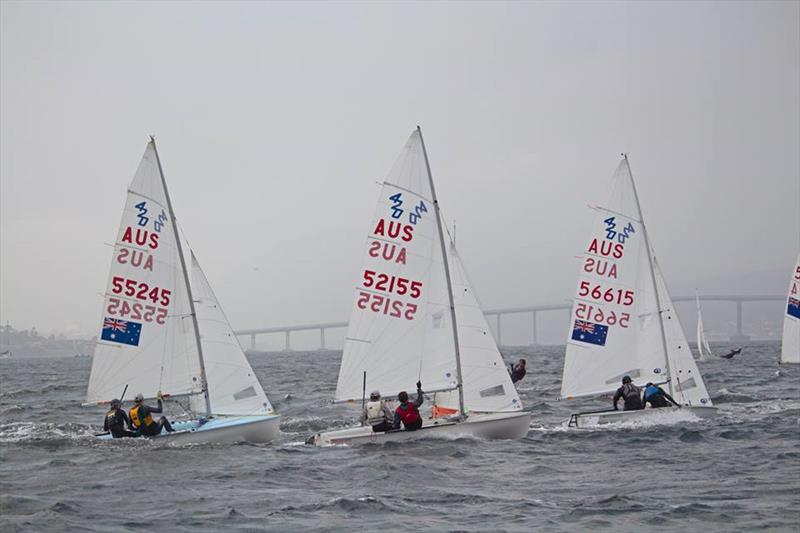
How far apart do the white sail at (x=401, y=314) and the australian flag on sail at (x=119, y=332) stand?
468 cm

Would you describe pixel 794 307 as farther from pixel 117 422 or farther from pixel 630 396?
pixel 117 422

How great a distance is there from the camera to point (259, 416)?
2169cm

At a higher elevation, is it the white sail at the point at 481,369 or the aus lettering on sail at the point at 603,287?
the aus lettering on sail at the point at 603,287

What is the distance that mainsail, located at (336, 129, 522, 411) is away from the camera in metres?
20.8

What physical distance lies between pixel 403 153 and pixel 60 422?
13.4 metres

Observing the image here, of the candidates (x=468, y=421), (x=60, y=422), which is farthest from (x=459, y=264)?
(x=60, y=422)

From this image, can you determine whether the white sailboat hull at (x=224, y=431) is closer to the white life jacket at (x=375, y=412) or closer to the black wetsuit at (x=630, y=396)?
the white life jacket at (x=375, y=412)

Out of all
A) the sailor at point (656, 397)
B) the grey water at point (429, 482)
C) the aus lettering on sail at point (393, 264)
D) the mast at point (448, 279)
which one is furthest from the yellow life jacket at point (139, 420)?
the sailor at point (656, 397)

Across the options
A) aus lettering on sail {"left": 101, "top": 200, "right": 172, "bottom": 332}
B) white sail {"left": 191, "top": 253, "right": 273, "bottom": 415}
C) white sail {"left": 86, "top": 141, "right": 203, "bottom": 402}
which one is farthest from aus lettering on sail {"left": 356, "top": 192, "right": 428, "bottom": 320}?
aus lettering on sail {"left": 101, "top": 200, "right": 172, "bottom": 332}

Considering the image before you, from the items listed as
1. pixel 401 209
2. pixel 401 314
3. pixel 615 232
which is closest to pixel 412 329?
pixel 401 314

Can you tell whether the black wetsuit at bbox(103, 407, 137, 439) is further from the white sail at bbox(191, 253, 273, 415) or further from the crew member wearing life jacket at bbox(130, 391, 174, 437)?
the white sail at bbox(191, 253, 273, 415)

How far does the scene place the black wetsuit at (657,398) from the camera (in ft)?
75.9

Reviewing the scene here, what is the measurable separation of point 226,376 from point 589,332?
348 inches

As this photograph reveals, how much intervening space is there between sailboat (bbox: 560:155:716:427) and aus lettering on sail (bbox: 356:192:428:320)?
5.36 metres
